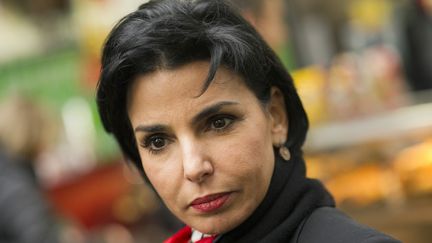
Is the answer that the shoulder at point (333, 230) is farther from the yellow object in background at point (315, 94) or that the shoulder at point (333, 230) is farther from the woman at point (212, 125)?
the yellow object in background at point (315, 94)

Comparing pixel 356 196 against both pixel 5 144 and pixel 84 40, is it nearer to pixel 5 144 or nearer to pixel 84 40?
pixel 5 144

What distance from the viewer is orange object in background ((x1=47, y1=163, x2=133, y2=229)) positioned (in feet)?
19.5

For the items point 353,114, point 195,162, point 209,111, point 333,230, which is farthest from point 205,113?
point 353,114

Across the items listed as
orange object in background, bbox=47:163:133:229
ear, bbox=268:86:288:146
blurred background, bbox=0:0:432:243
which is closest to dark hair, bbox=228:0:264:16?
blurred background, bbox=0:0:432:243

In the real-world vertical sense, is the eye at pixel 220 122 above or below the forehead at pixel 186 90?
below

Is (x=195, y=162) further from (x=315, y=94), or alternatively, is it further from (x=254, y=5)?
(x=315, y=94)

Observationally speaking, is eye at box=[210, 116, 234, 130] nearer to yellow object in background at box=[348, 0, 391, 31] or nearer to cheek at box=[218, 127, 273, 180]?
cheek at box=[218, 127, 273, 180]

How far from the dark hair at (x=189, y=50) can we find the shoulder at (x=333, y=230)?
22cm

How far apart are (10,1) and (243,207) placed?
6.02 m

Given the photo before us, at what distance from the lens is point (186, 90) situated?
154 centimetres

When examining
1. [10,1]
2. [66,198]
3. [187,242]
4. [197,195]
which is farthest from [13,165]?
[10,1]

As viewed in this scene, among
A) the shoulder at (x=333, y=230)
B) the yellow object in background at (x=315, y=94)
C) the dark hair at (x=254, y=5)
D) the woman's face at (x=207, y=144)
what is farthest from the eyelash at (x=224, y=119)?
the yellow object in background at (x=315, y=94)

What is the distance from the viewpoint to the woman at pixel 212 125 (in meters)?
1.52

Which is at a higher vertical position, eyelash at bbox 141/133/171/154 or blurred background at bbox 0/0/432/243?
eyelash at bbox 141/133/171/154
